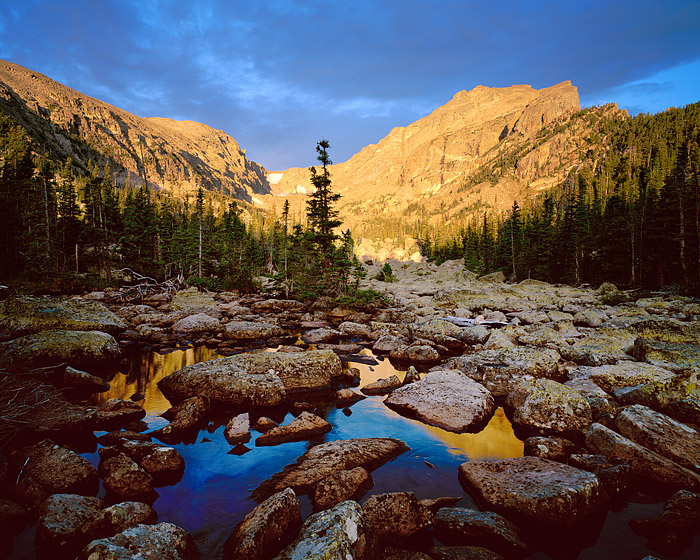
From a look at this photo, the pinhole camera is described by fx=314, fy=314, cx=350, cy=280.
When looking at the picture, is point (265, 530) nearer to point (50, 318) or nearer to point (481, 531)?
point (481, 531)

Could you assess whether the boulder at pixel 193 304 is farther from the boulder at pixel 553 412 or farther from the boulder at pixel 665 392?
the boulder at pixel 665 392

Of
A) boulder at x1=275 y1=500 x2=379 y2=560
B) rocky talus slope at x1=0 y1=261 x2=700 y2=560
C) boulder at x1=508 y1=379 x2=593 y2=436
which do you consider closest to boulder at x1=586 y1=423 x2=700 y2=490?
rocky talus slope at x1=0 y1=261 x2=700 y2=560

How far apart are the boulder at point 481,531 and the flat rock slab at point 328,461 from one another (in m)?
1.88

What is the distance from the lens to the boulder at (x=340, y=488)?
15.4ft

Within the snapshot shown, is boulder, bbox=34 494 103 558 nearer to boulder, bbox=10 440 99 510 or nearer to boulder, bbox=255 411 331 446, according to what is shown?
boulder, bbox=10 440 99 510

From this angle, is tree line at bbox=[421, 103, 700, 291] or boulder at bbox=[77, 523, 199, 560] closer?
boulder at bbox=[77, 523, 199, 560]

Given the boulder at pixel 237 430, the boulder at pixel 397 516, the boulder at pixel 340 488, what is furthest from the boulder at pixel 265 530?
the boulder at pixel 237 430

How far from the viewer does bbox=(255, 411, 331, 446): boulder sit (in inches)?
266

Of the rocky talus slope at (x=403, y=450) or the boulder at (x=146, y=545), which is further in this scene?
the rocky talus slope at (x=403, y=450)

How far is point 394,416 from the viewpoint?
26.8 ft

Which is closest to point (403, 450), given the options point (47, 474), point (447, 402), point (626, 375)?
point (447, 402)

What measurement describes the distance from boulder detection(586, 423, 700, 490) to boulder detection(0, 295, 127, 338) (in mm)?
17056

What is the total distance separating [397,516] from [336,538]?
1325 mm

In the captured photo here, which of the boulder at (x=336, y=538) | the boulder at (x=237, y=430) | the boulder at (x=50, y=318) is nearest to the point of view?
the boulder at (x=336, y=538)
